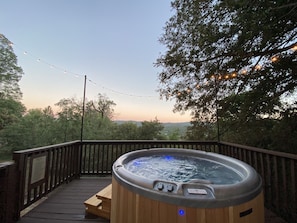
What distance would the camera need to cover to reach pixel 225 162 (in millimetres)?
2396

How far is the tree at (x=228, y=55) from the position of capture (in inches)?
105

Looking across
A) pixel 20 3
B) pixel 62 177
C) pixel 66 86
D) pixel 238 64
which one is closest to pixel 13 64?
pixel 66 86

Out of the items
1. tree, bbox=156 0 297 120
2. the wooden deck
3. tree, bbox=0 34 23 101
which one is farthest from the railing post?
tree, bbox=0 34 23 101

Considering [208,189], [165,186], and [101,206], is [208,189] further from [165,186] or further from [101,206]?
[101,206]

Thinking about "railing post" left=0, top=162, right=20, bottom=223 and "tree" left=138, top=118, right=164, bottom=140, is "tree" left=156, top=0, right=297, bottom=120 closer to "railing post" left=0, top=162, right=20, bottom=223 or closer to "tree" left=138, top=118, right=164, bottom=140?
"railing post" left=0, top=162, right=20, bottom=223

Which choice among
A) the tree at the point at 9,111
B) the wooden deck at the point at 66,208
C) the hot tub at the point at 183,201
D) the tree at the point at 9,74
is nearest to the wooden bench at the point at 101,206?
the wooden deck at the point at 66,208

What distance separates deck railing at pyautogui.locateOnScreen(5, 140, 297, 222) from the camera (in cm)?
201

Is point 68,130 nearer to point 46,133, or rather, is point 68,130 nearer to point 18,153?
point 46,133

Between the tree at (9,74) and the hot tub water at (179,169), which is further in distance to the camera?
the tree at (9,74)

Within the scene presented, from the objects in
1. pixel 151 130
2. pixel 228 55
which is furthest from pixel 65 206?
pixel 151 130

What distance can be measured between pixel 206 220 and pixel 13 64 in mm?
8867

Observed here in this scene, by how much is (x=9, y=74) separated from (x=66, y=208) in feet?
24.3

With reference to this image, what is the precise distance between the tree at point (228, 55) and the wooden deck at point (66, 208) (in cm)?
268

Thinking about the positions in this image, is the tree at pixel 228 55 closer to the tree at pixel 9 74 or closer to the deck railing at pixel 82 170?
the deck railing at pixel 82 170
